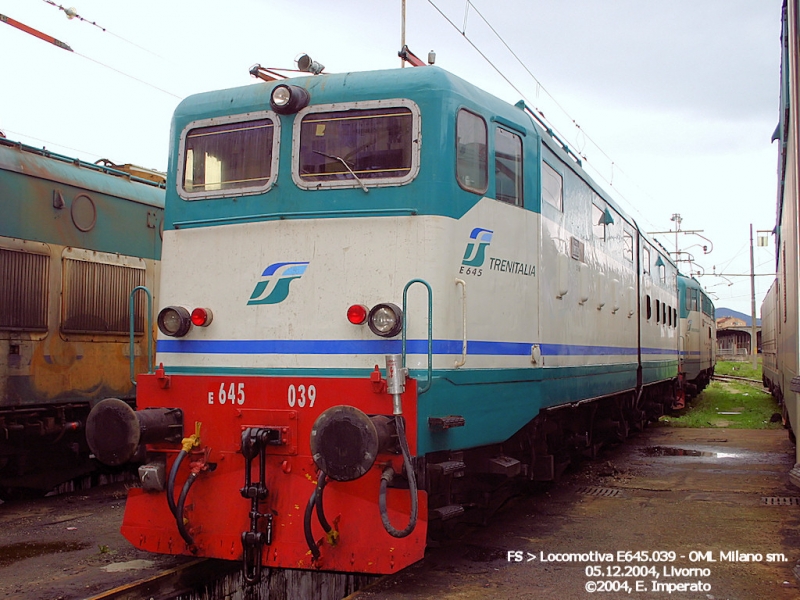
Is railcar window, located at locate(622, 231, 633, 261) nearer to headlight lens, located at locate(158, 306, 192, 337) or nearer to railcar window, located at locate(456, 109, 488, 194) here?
railcar window, located at locate(456, 109, 488, 194)

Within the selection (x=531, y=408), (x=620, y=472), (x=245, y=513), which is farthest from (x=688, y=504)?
(x=245, y=513)

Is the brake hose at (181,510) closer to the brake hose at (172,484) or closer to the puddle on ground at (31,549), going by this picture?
the brake hose at (172,484)

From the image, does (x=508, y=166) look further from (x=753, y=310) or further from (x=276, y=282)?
(x=753, y=310)

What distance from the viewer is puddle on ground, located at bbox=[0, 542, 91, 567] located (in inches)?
245

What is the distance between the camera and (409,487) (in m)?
4.86

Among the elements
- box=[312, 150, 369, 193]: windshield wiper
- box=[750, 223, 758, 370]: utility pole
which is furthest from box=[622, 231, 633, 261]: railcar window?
box=[750, 223, 758, 370]: utility pole

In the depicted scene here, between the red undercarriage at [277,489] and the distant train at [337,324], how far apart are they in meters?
0.01

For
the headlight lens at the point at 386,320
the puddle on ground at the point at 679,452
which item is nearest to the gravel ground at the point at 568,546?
the headlight lens at the point at 386,320

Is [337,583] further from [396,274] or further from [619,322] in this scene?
[619,322]

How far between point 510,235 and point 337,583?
3.15m

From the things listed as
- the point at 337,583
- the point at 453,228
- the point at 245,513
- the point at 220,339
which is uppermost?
the point at 453,228

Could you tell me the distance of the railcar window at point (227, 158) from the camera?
5891 mm

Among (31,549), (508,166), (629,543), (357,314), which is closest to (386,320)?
(357,314)

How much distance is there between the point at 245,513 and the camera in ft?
17.2
